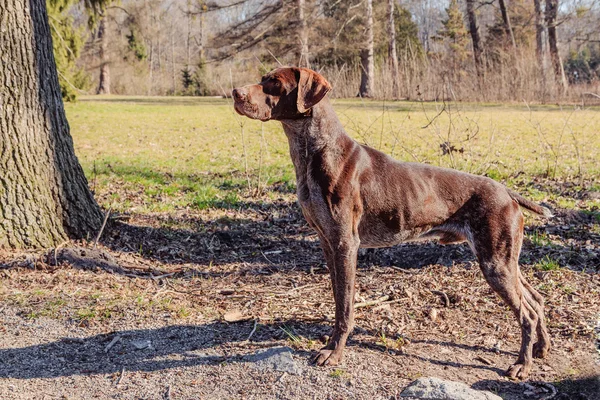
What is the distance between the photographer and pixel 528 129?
15.7m

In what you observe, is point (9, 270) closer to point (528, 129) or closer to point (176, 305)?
point (176, 305)

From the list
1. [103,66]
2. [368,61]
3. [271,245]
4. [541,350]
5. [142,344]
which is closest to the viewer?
[541,350]

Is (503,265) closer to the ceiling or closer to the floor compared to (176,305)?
closer to the ceiling

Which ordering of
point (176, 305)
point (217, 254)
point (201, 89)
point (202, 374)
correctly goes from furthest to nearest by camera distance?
point (201, 89)
point (217, 254)
point (176, 305)
point (202, 374)

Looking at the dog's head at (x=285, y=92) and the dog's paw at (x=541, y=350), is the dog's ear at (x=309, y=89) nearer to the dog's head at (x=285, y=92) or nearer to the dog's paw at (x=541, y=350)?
the dog's head at (x=285, y=92)

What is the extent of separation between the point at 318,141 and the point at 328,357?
1.40m

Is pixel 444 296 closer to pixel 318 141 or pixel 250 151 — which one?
pixel 318 141

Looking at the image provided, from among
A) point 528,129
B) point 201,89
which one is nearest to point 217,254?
point 528,129

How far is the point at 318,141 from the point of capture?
12.9 ft

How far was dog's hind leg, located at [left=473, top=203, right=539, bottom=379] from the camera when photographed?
3.87m

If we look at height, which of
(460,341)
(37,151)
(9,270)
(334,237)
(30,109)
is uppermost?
(30,109)


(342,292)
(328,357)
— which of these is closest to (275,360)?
(328,357)

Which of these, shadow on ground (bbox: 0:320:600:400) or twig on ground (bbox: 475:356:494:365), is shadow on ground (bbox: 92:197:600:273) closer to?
shadow on ground (bbox: 0:320:600:400)

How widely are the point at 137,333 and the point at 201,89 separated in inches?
1498
